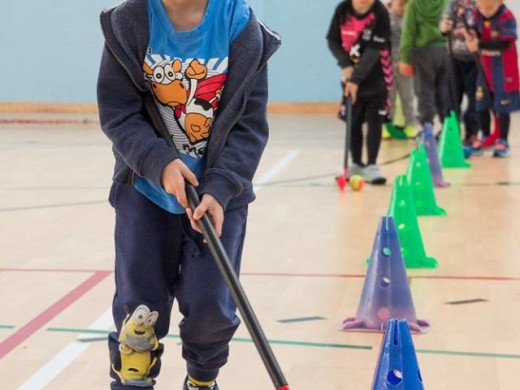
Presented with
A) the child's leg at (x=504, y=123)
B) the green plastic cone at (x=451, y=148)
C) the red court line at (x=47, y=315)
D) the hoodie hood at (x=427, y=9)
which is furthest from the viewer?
the hoodie hood at (x=427, y=9)

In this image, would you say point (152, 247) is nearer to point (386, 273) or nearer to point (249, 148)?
point (249, 148)

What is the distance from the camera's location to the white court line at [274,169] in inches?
268

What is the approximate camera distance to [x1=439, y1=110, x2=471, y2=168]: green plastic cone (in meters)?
7.41

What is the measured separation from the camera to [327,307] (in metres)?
3.88

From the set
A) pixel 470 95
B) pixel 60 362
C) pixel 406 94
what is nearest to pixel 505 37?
pixel 470 95

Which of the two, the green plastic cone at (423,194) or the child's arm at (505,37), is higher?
the child's arm at (505,37)

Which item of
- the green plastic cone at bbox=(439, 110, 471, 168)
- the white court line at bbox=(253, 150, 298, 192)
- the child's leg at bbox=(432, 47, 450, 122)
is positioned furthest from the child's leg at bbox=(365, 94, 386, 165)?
the child's leg at bbox=(432, 47, 450, 122)

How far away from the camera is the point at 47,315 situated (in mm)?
3824

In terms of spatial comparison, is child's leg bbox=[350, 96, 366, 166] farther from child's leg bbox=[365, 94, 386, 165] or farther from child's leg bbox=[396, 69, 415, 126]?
child's leg bbox=[396, 69, 415, 126]

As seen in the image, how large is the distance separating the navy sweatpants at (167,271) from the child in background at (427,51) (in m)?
6.04

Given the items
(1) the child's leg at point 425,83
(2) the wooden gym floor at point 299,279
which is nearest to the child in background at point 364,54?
(2) the wooden gym floor at point 299,279

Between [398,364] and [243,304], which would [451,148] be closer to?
[398,364]

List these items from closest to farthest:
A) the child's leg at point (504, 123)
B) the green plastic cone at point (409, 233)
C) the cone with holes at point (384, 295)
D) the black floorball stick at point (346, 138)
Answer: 1. the cone with holes at point (384, 295)
2. the green plastic cone at point (409, 233)
3. the black floorball stick at point (346, 138)
4. the child's leg at point (504, 123)

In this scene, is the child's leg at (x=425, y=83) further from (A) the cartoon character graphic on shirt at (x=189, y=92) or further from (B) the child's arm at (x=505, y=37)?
(A) the cartoon character graphic on shirt at (x=189, y=92)
